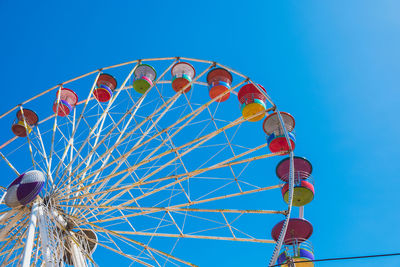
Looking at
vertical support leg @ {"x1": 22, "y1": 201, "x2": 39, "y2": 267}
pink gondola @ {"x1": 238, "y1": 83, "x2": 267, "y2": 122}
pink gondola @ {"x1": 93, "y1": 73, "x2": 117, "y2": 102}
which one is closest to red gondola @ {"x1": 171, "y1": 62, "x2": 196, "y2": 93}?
pink gondola @ {"x1": 238, "y1": 83, "x2": 267, "y2": 122}

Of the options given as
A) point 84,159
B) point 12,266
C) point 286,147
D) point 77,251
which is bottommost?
point 12,266

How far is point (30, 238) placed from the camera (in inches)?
360

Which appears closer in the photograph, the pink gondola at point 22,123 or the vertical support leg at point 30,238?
the vertical support leg at point 30,238

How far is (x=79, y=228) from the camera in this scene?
11.0 m

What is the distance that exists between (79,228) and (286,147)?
550 centimetres

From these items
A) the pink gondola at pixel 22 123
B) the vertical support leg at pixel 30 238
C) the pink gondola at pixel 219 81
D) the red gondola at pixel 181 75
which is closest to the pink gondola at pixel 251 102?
the pink gondola at pixel 219 81

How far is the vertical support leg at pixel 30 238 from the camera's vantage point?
857 centimetres

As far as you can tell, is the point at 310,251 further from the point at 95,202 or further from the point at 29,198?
the point at 29,198

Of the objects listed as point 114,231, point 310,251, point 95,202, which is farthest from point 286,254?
point 95,202

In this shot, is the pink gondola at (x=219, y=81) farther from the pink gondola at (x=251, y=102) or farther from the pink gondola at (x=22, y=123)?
the pink gondola at (x=22, y=123)

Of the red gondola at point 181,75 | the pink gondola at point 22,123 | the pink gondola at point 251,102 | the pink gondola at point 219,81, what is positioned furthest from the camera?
the pink gondola at point 22,123

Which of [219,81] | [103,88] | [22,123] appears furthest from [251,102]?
[22,123]

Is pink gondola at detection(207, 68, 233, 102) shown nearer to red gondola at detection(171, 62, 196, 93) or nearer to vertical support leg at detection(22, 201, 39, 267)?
red gondola at detection(171, 62, 196, 93)

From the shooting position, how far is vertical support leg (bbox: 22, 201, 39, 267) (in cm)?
857
